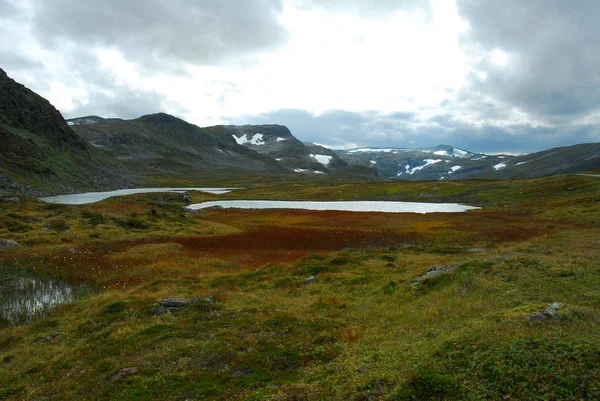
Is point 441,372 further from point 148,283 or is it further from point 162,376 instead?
point 148,283

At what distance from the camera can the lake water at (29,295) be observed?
21.0 m

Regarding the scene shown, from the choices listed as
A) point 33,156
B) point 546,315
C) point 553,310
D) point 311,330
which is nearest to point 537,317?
point 546,315

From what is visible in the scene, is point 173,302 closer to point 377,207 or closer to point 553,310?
point 553,310

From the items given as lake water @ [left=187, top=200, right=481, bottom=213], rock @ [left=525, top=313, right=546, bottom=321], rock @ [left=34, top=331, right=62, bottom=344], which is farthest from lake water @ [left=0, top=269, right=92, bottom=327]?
lake water @ [left=187, top=200, right=481, bottom=213]

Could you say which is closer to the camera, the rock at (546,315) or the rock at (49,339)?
the rock at (546,315)

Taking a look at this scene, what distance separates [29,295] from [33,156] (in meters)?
165

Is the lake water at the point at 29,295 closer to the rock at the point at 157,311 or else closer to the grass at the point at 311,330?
the grass at the point at 311,330

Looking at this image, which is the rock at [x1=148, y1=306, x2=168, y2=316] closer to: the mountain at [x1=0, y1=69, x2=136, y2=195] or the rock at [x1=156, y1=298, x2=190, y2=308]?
the rock at [x1=156, y1=298, x2=190, y2=308]

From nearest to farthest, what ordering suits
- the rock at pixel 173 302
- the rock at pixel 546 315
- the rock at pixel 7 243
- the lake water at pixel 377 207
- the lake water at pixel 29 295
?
1. the rock at pixel 546 315
2. the rock at pixel 173 302
3. the lake water at pixel 29 295
4. the rock at pixel 7 243
5. the lake water at pixel 377 207

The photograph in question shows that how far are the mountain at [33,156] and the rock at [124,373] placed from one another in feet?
415

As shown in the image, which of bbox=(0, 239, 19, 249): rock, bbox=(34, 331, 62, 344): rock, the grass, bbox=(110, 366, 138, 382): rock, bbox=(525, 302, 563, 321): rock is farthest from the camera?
bbox=(0, 239, 19, 249): rock

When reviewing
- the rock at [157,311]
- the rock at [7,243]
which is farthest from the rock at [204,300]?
the rock at [7,243]

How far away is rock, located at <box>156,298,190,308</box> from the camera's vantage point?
65.4 ft

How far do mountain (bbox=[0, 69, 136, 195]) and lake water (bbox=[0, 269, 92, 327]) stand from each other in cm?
10708
